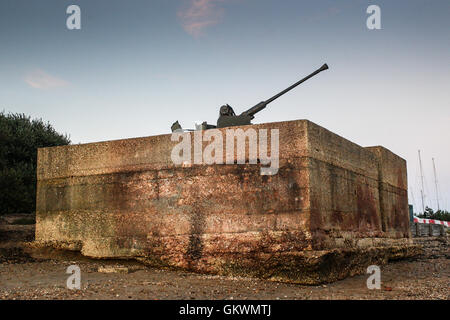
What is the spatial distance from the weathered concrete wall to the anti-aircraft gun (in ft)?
3.86

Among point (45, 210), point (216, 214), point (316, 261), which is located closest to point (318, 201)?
point (316, 261)

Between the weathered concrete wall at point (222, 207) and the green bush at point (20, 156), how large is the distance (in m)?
7.02

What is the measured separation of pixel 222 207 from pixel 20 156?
12114 millimetres

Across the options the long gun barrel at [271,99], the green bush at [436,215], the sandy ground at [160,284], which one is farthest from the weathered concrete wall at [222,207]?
the green bush at [436,215]

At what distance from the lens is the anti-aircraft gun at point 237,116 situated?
8.97 m

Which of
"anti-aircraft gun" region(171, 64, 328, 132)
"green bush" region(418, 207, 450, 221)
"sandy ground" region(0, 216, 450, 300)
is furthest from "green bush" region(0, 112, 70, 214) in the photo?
"green bush" region(418, 207, 450, 221)

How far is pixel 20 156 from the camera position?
1733 cm

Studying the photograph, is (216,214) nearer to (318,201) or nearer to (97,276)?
(318,201)

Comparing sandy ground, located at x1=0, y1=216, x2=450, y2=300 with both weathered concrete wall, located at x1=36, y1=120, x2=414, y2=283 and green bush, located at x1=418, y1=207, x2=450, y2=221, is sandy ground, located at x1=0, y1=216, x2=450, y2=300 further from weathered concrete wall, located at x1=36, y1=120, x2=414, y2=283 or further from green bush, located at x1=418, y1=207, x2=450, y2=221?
green bush, located at x1=418, y1=207, x2=450, y2=221

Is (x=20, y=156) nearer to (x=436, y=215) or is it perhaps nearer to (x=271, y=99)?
(x=271, y=99)

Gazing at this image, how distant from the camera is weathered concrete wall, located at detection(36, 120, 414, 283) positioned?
730 centimetres

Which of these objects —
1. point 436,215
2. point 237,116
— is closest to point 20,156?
point 237,116

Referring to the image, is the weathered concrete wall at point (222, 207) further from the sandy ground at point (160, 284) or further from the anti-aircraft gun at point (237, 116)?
the anti-aircraft gun at point (237, 116)

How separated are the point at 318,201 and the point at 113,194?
354 cm
